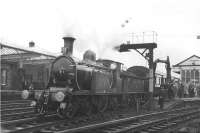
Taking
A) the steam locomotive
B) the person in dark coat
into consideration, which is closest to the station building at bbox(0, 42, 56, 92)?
the steam locomotive

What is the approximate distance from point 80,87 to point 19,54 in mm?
8521

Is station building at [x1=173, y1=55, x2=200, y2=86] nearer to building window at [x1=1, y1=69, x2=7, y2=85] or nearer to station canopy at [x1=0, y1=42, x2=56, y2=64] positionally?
station canopy at [x1=0, y1=42, x2=56, y2=64]

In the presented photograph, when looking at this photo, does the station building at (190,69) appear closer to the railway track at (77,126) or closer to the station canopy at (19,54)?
the station canopy at (19,54)

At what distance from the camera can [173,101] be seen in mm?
22156

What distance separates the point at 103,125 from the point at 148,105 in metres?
10.3

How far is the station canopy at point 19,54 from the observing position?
1765cm

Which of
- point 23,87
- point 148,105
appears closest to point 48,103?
point 148,105

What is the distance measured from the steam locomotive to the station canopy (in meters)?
5.43

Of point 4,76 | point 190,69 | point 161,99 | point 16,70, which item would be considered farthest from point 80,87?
point 190,69

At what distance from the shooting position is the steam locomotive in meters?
11.9

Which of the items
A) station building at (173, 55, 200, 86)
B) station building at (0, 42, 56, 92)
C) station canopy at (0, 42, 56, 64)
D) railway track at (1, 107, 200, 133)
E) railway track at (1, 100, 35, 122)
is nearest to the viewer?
railway track at (1, 107, 200, 133)

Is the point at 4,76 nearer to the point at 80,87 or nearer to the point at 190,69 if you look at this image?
the point at 80,87

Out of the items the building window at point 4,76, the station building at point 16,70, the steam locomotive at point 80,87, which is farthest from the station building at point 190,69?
the building window at point 4,76

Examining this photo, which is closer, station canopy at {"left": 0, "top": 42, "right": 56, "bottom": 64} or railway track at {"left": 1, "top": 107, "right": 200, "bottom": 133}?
railway track at {"left": 1, "top": 107, "right": 200, "bottom": 133}
